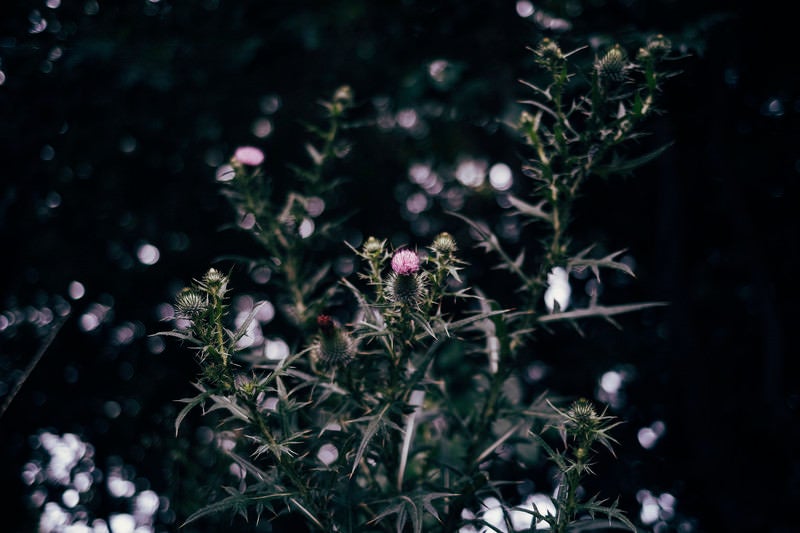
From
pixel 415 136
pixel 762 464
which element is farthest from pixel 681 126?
pixel 762 464

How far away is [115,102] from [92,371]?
3.39 ft

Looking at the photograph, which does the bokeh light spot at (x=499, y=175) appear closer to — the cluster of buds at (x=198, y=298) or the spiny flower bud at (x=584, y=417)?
the spiny flower bud at (x=584, y=417)

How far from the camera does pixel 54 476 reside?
180 cm

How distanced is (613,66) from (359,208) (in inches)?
42.1

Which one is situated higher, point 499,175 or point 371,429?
point 371,429

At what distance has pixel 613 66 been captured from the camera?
1.24 metres

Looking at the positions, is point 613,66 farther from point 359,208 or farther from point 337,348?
point 359,208

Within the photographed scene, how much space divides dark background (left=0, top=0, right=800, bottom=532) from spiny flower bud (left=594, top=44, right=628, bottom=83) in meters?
0.54

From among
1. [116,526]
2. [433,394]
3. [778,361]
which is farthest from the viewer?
[778,361]

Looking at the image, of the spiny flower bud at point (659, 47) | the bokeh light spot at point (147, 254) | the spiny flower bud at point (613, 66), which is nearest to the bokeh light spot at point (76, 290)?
the bokeh light spot at point (147, 254)

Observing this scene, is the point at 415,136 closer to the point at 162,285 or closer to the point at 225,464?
the point at 162,285

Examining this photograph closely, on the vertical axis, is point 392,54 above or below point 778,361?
above

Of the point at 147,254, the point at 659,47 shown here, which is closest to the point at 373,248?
the point at 659,47

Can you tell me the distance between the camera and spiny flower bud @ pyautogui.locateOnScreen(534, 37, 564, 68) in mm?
1236
